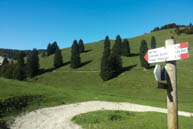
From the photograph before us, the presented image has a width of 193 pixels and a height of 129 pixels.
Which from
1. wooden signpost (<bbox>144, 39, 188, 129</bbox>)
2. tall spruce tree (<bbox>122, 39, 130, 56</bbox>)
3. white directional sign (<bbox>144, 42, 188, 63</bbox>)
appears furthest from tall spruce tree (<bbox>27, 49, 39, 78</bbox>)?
wooden signpost (<bbox>144, 39, 188, 129</bbox>)

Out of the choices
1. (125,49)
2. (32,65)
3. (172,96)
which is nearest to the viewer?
(172,96)

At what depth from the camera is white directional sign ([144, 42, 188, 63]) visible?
321 centimetres

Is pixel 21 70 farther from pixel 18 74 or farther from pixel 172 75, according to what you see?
pixel 172 75

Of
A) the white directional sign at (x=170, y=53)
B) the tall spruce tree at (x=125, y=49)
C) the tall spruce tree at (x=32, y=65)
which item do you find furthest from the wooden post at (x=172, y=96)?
the tall spruce tree at (x=32, y=65)

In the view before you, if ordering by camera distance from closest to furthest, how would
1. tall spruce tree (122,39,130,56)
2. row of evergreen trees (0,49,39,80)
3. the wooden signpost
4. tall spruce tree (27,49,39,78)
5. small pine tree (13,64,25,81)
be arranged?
1. the wooden signpost
2. small pine tree (13,64,25,81)
3. row of evergreen trees (0,49,39,80)
4. tall spruce tree (27,49,39,78)
5. tall spruce tree (122,39,130,56)

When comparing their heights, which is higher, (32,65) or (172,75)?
(32,65)

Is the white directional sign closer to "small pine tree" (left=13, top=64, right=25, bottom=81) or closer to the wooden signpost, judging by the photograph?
the wooden signpost

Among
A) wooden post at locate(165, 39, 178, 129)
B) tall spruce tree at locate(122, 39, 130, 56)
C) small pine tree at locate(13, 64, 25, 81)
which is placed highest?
tall spruce tree at locate(122, 39, 130, 56)

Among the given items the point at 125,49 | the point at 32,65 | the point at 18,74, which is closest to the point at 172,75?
the point at 125,49

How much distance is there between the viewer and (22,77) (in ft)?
233

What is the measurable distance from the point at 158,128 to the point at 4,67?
3443 inches

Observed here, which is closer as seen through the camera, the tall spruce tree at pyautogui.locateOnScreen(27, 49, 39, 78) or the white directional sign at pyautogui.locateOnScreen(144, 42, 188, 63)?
the white directional sign at pyautogui.locateOnScreen(144, 42, 188, 63)

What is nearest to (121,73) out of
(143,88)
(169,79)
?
(143,88)

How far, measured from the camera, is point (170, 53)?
3441 millimetres
